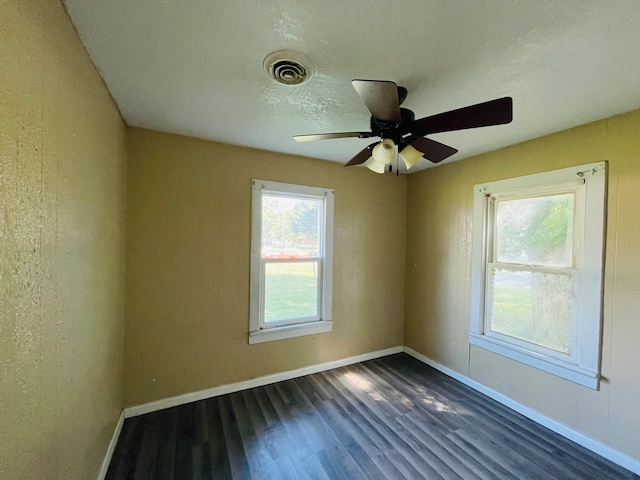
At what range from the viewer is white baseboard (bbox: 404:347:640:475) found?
175 centimetres

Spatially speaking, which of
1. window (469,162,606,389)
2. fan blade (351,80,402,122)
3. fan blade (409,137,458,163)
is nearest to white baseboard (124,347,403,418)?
window (469,162,606,389)

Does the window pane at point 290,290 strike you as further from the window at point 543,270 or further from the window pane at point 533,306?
the window pane at point 533,306

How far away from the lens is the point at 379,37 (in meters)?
1.17

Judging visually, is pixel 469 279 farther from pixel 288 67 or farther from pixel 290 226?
pixel 288 67

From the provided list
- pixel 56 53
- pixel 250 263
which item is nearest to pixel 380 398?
pixel 250 263

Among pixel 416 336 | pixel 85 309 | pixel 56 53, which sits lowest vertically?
pixel 416 336

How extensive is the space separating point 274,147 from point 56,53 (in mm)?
1727

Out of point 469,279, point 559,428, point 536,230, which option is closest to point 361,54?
point 536,230

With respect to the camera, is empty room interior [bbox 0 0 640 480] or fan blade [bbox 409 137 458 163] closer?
empty room interior [bbox 0 0 640 480]

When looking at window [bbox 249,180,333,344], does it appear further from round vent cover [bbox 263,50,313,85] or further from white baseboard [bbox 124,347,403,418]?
round vent cover [bbox 263,50,313,85]

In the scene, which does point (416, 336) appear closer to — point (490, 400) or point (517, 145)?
point (490, 400)

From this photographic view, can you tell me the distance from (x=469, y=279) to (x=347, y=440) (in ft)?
6.42

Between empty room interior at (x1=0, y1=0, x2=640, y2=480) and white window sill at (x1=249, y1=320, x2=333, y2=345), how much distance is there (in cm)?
2

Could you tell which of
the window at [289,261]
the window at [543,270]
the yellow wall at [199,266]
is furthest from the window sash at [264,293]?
the window at [543,270]
